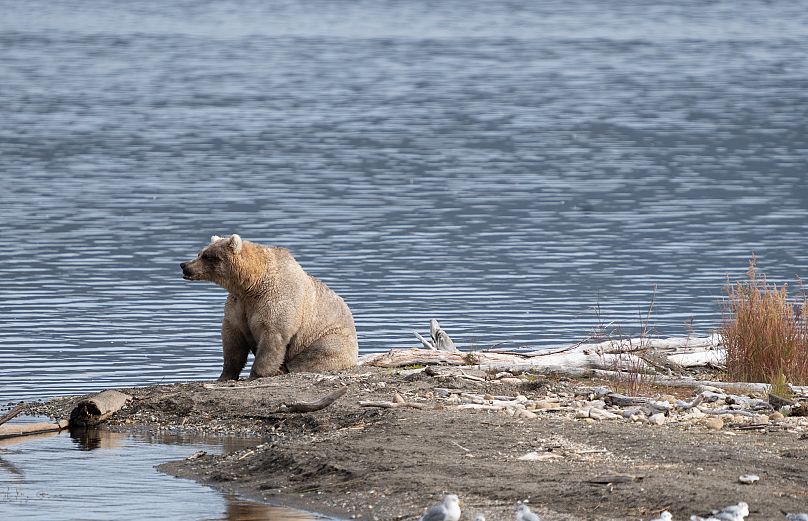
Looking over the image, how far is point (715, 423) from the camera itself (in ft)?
41.2

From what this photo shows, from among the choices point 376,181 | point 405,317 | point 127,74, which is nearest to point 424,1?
point 127,74

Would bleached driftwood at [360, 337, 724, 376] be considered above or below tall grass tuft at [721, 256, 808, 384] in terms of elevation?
below

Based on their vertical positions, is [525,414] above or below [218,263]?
below

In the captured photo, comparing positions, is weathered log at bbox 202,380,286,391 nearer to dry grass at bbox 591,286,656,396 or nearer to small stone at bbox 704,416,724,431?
dry grass at bbox 591,286,656,396

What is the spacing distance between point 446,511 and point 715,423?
3.15 meters

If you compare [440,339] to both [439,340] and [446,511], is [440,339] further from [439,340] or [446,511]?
[446,511]

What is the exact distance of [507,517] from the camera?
10594mm

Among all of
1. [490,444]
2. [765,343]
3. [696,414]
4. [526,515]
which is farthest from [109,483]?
[765,343]

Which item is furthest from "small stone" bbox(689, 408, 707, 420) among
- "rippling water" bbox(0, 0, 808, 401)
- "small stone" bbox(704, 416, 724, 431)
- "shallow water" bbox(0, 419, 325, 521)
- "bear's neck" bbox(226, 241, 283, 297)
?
"rippling water" bbox(0, 0, 808, 401)

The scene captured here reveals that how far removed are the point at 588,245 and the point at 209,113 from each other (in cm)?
2650

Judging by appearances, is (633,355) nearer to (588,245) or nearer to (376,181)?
(588,245)

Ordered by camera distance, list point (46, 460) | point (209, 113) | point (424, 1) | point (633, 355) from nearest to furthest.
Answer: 1. point (46, 460)
2. point (633, 355)
3. point (209, 113)
4. point (424, 1)

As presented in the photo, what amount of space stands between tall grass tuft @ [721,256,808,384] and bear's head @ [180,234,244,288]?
15.8ft

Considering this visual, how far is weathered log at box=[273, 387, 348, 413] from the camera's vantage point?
13.7 metres
